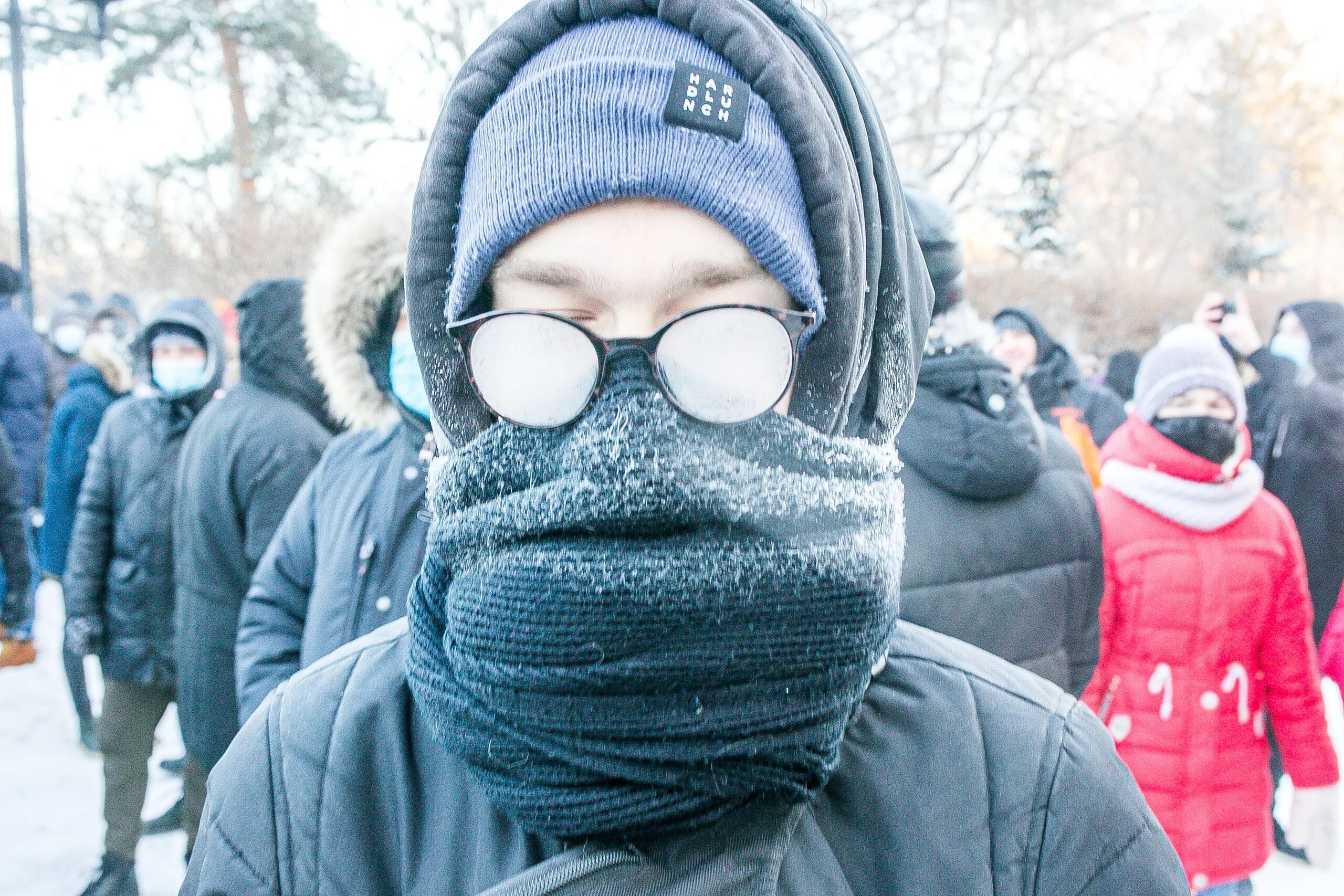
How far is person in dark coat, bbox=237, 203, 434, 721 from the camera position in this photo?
89.8 inches

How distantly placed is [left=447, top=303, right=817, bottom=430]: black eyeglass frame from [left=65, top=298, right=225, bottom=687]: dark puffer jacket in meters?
2.94

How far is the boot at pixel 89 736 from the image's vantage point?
4.62 m

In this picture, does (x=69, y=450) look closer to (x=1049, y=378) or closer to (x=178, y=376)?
(x=178, y=376)

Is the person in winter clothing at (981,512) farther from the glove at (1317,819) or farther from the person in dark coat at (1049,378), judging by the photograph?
the person in dark coat at (1049,378)

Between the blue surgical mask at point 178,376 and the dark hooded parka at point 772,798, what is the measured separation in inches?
114

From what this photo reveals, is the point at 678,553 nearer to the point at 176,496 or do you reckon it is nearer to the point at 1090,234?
the point at 176,496

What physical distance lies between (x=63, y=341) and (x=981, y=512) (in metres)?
7.16

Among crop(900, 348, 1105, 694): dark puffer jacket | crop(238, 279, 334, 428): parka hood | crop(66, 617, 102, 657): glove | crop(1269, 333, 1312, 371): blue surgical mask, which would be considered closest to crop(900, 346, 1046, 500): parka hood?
crop(900, 348, 1105, 694): dark puffer jacket

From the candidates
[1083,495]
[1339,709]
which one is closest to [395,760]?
[1083,495]

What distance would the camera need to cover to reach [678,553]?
94cm

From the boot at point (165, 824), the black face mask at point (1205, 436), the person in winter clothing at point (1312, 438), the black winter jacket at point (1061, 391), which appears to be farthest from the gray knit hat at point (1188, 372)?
the boot at point (165, 824)

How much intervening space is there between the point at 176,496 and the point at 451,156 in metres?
2.61

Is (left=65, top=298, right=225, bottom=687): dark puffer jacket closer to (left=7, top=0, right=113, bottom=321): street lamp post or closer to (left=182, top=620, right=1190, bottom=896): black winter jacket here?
(left=182, top=620, right=1190, bottom=896): black winter jacket

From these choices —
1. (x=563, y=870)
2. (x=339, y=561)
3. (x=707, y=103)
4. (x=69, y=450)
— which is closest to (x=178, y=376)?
(x=69, y=450)
